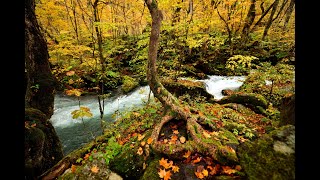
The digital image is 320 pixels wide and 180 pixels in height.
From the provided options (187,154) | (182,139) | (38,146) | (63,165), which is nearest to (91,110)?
(38,146)

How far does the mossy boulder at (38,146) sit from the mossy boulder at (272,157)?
4.80 metres

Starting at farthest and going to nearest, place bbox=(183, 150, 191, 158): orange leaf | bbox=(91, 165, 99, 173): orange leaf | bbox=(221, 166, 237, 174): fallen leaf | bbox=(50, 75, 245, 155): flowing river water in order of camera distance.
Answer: bbox=(50, 75, 245, 155): flowing river water, bbox=(91, 165, 99, 173): orange leaf, bbox=(183, 150, 191, 158): orange leaf, bbox=(221, 166, 237, 174): fallen leaf

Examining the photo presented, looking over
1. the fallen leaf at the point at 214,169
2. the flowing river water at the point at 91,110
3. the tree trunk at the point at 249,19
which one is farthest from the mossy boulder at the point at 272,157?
the tree trunk at the point at 249,19

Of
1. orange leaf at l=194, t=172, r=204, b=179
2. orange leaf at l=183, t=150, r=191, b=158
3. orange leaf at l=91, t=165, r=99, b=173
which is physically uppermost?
orange leaf at l=183, t=150, r=191, b=158

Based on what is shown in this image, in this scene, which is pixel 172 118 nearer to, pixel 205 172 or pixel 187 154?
pixel 187 154

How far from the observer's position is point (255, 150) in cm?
262

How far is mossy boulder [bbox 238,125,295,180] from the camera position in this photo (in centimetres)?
214

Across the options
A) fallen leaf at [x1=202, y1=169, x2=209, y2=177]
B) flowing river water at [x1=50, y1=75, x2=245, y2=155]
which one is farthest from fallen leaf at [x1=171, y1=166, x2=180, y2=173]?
flowing river water at [x1=50, y1=75, x2=245, y2=155]

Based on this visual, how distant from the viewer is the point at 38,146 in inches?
196

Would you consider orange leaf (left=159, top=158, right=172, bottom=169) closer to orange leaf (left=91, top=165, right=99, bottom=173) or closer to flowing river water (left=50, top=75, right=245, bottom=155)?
orange leaf (left=91, top=165, right=99, bottom=173)

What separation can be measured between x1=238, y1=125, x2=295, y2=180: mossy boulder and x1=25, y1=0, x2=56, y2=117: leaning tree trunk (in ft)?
26.3

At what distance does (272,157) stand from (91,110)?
38.8ft

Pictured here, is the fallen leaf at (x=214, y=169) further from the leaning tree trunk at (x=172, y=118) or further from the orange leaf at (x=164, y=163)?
the orange leaf at (x=164, y=163)

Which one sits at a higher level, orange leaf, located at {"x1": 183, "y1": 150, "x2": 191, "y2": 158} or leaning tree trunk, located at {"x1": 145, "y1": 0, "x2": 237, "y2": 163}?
leaning tree trunk, located at {"x1": 145, "y1": 0, "x2": 237, "y2": 163}
